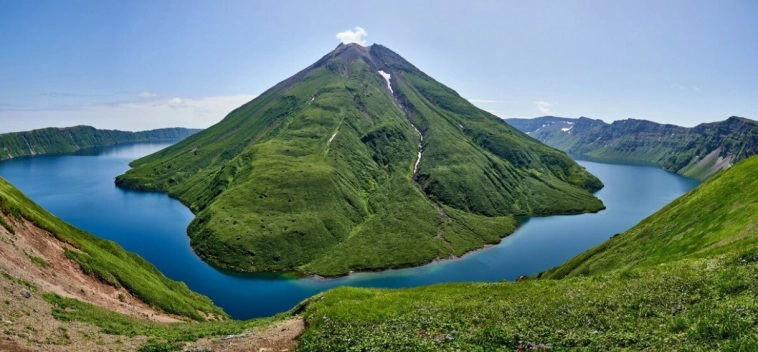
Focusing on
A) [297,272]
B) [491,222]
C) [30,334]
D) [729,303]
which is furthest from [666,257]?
[491,222]

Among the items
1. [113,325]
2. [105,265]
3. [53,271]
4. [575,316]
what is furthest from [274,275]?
[575,316]

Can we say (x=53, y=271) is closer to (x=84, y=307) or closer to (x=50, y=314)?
(x=84, y=307)

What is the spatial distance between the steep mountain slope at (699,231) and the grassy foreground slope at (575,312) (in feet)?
2.03

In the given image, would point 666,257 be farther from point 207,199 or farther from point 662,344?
point 207,199

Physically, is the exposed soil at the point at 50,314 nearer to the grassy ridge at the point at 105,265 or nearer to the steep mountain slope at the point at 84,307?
the steep mountain slope at the point at 84,307

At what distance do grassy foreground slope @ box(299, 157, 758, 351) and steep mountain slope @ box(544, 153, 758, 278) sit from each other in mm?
618

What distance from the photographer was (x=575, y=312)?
91.3 ft

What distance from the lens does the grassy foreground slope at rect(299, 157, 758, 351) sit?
2128 centimetres

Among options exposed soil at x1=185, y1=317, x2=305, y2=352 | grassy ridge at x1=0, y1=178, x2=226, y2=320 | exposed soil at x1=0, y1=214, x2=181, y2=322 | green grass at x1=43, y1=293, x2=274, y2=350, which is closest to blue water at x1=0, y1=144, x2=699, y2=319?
grassy ridge at x1=0, y1=178, x2=226, y2=320

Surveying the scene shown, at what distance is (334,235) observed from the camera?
5896 inches

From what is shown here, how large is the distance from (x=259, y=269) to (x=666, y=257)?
354 feet

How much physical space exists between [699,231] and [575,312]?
34716 mm

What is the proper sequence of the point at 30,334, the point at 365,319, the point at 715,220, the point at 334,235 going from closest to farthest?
the point at 30,334
the point at 365,319
the point at 715,220
the point at 334,235

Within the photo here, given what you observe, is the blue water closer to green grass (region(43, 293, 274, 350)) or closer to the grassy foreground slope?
green grass (region(43, 293, 274, 350))
